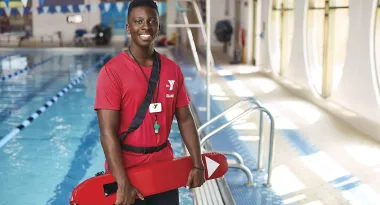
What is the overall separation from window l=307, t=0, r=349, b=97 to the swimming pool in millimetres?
2761

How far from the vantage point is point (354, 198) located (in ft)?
12.5

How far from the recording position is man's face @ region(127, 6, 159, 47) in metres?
1.87

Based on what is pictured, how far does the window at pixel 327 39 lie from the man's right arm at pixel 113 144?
6.02 metres

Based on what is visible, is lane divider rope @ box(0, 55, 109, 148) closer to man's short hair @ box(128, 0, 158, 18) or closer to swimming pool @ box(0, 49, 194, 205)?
swimming pool @ box(0, 49, 194, 205)

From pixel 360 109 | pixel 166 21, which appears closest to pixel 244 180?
pixel 360 109

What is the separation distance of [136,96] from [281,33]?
1037 centimetres

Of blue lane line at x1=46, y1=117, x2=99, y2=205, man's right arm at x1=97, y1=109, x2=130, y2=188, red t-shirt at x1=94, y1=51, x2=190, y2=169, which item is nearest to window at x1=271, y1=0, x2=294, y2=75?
blue lane line at x1=46, y1=117, x2=99, y2=205

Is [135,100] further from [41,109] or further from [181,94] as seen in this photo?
[41,109]

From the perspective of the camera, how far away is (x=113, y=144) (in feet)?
6.03

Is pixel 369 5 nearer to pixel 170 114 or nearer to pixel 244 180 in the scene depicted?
pixel 244 180

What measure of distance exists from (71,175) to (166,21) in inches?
773

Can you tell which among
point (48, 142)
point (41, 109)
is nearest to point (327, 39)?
point (41, 109)

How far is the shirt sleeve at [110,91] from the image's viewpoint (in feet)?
5.90

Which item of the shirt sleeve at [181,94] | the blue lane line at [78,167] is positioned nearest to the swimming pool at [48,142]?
the blue lane line at [78,167]
